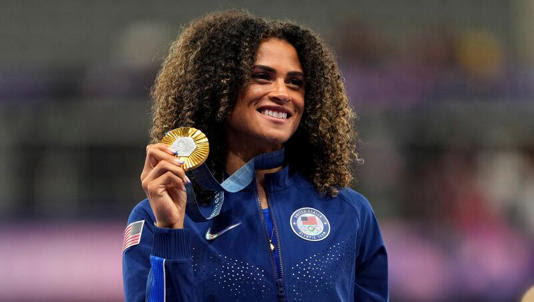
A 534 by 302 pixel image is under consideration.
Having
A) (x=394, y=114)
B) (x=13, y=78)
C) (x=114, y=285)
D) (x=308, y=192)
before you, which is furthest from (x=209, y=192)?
(x=13, y=78)

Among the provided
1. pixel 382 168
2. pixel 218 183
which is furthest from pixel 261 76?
pixel 382 168

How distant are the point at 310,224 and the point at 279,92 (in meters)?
0.40

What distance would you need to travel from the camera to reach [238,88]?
277 centimetres

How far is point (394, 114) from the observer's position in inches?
281

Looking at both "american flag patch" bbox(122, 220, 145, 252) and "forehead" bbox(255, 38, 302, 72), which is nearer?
"american flag patch" bbox(122, 220, 145, 252)

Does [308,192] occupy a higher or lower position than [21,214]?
higher

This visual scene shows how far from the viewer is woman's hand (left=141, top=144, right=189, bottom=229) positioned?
2404 millimetres

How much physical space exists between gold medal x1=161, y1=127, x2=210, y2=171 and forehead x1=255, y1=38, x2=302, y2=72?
404 millimetres

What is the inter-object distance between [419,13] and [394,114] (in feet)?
15.3

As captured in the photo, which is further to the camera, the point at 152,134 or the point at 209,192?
the point at 152,134

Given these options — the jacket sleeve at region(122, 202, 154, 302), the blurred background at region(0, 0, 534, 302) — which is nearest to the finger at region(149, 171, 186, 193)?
the jacket sleeve at region(122, 202, 154, 302)

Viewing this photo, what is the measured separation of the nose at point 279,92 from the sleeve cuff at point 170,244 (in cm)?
52

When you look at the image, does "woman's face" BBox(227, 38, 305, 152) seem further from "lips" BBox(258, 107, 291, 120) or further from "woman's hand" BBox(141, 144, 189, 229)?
"woman's hand" BBox(141, 144, 189, 229)

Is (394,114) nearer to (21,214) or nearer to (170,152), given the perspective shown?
(21,214)
